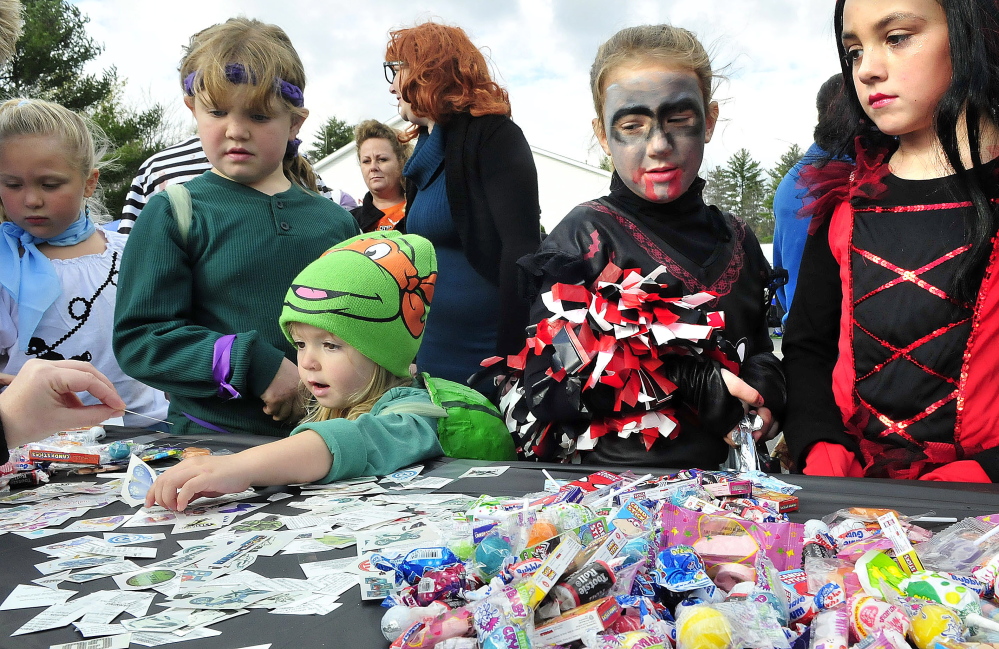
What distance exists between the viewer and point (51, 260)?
9.28 feet

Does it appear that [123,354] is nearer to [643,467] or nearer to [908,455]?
[643,467]

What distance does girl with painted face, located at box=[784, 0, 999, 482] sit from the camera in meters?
1.61

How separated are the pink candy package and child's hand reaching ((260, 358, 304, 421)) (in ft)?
4.35

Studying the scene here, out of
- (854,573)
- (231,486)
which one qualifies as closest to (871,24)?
(854,573)

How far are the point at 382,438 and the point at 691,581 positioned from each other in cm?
96

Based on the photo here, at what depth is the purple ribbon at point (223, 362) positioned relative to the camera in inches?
81.9

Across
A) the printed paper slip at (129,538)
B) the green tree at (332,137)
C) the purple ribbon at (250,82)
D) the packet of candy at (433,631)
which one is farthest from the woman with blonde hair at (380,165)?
the green tree at (332,137)

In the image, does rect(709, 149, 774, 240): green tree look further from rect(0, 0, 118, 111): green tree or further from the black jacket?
the black jacket

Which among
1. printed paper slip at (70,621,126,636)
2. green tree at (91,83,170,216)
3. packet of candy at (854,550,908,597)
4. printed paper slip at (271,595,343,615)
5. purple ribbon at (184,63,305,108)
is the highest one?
green tree at (91,83,170,216)

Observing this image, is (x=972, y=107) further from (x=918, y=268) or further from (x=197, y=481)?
(x=197, y=481)

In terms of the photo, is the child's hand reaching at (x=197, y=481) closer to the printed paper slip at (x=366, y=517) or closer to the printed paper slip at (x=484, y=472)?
the printed paper slip at (x=366, y=517)

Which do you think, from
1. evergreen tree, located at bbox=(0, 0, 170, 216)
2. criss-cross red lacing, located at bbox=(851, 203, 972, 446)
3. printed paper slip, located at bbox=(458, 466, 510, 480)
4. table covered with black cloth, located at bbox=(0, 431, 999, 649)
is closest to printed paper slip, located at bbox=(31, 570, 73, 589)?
table covered with black cloth, located at bbox=(0, 431, 999, 649)

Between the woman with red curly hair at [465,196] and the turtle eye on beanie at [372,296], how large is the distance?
494mm

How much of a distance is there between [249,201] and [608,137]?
43.5 inches
